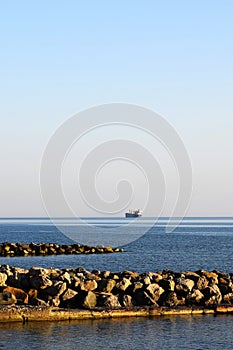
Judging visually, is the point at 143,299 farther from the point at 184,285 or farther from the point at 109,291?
the point at 184,285

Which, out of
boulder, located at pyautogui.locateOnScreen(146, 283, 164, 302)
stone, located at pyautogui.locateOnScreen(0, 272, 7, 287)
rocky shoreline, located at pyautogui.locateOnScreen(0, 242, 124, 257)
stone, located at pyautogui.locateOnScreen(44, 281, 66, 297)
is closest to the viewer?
stone, located at pyautogui.locateOnScreen(44, 281, 66, 297)

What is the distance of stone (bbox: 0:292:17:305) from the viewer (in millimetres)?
33172

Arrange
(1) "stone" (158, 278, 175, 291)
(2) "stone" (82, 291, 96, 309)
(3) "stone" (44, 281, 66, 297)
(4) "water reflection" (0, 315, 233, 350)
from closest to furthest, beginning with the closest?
(4) "water reflection" (0, 315, 233, 350) → (2) "stone" (82, 291, 96, 309) → (3) "stone" (44, 281, 66, 297) → (1) "stone" (158, 278, 175, 291)

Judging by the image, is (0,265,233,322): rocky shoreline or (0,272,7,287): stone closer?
(0,265,233,322): rocky shoreline

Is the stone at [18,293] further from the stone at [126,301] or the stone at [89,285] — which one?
the stone at [126,301]

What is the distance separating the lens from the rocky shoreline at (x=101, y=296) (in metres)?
32.8

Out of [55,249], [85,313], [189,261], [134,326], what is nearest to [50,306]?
[85,313]

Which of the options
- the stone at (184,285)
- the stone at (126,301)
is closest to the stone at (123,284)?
the stone at (126,301)

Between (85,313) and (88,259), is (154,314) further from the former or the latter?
(88,259)

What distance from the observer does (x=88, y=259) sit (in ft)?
269

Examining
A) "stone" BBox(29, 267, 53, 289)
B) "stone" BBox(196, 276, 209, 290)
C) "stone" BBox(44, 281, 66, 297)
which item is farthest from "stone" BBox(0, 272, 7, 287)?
"stone" BBox(196, 276, 209, 290)

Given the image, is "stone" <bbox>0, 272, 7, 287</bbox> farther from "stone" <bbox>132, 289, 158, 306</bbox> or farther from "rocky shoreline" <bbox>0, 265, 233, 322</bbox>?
"stone" <bbox>132, 289, 158, 306</bbox>

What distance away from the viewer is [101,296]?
3481cm

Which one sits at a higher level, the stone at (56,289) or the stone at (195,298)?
the stone at (56,289)
